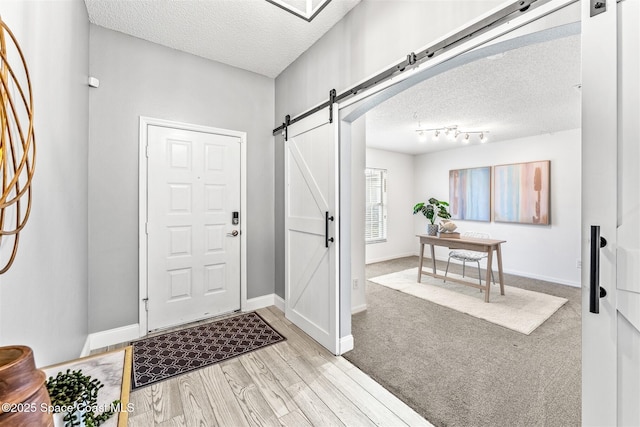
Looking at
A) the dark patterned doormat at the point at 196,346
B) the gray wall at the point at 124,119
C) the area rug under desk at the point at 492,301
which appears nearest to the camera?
the dark patterned doormat at the point at 196,346

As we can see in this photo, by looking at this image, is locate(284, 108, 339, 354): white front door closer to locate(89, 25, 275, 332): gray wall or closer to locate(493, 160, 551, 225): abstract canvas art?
locate(89, 25, 275, 332): gray wall

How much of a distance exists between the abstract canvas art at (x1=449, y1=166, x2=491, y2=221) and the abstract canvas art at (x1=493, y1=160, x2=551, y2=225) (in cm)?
17

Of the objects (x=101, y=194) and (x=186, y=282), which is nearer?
(x=101, y=194)

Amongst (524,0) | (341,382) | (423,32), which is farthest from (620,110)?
(341,382)

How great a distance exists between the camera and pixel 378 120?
13.8 ft

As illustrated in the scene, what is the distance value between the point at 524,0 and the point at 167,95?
2.98 metres

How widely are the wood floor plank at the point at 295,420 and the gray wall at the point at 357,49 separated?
81 centimetres

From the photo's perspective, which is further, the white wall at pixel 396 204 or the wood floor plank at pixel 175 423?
the white wall at pixel 396 204

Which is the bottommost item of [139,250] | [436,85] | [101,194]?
[139,250]

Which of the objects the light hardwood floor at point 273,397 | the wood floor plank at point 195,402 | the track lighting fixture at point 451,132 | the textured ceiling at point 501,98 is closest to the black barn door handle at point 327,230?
the light hardwood floor at point 273,397

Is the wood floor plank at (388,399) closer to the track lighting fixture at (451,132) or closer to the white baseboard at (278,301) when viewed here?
the white baseboard at (278,301)

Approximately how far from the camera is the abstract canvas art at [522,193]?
15.9 ft

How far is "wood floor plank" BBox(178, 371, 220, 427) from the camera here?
1637 millimetres

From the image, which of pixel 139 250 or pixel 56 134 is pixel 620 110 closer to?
pixel 56 134
